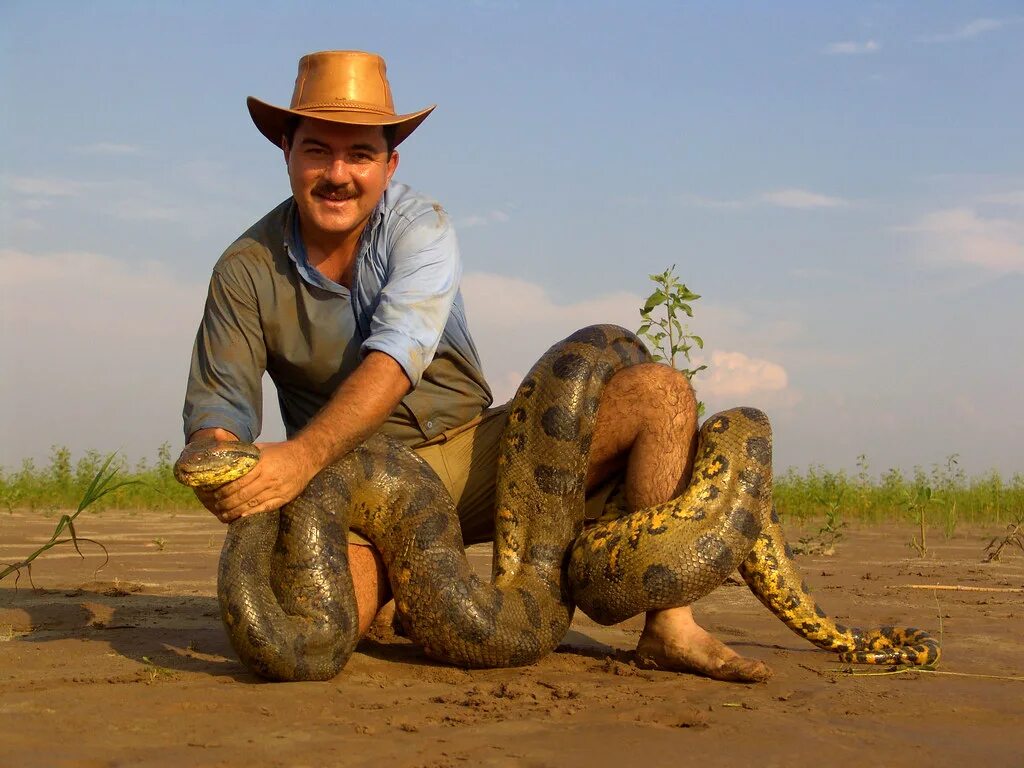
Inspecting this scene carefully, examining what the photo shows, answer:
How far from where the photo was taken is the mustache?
16.3 feet

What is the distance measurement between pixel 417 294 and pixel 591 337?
2.87 ft

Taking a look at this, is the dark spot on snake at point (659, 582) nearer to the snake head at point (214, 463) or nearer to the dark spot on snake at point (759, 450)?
the dark spot on snake at point (759, 450)

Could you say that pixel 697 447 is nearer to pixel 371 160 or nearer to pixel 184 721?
pixel 371 160

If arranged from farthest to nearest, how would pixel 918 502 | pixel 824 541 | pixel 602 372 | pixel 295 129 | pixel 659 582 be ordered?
pixel 918 502 < pixel 824 541 < pixel 295 129 < pixel 602 372 < pixel 659 582

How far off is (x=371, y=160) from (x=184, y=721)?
261cm

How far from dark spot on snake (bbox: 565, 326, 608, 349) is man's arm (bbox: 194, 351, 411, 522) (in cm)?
90

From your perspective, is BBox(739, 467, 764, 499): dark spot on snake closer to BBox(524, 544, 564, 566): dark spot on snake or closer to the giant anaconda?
the giant anaconda

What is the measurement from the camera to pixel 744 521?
4.62 m

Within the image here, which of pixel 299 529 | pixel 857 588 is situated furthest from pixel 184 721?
pixel 857 588

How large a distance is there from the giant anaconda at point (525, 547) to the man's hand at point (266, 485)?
0.07m

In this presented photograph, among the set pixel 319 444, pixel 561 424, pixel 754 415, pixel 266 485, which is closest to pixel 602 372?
pixel 561 424

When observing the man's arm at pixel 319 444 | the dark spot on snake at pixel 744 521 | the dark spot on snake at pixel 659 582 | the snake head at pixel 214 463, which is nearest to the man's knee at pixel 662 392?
the dark spot on snake at pixel 744 521

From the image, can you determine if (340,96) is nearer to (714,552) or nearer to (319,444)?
(319,444)

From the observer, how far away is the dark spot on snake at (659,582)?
454 cm
